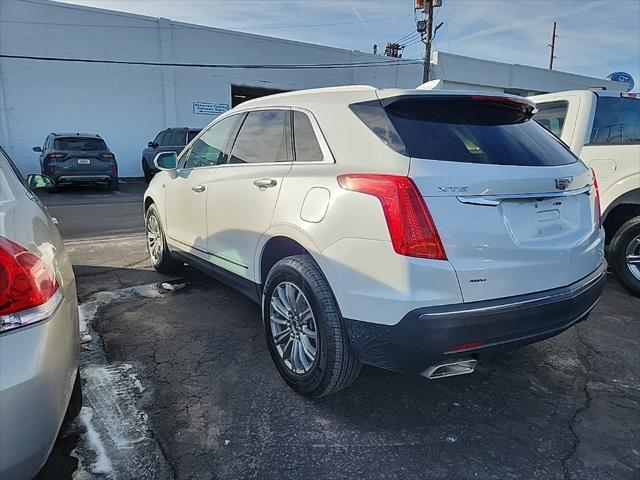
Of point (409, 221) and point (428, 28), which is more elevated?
point (428, 28)

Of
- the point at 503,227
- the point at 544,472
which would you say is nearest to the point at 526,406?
the point at 544,472

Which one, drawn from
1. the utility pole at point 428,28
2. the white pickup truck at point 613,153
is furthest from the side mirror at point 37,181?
the utility pole at point 428,28

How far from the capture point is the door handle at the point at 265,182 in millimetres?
3016

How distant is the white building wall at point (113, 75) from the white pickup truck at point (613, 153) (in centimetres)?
1661

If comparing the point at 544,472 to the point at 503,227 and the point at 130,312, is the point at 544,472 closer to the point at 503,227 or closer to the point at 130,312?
the point at 503,227

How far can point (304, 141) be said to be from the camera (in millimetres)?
2965

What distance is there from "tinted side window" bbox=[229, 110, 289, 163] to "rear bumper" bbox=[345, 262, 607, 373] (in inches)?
54.2

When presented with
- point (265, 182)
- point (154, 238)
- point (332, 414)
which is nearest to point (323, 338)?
point (332, 414)

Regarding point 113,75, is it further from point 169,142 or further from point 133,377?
point 133,377

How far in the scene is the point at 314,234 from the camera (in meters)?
2.57

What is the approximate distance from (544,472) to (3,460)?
2247mm

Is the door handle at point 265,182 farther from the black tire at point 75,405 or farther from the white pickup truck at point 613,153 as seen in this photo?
the white pickup truck at point 613,153

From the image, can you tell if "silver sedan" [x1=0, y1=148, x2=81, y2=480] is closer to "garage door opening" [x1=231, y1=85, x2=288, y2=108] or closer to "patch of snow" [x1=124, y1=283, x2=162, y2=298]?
"patch of snow" [x1=124, y1=283, x2=162, y2=298]

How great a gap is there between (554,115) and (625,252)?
5.46 ft
